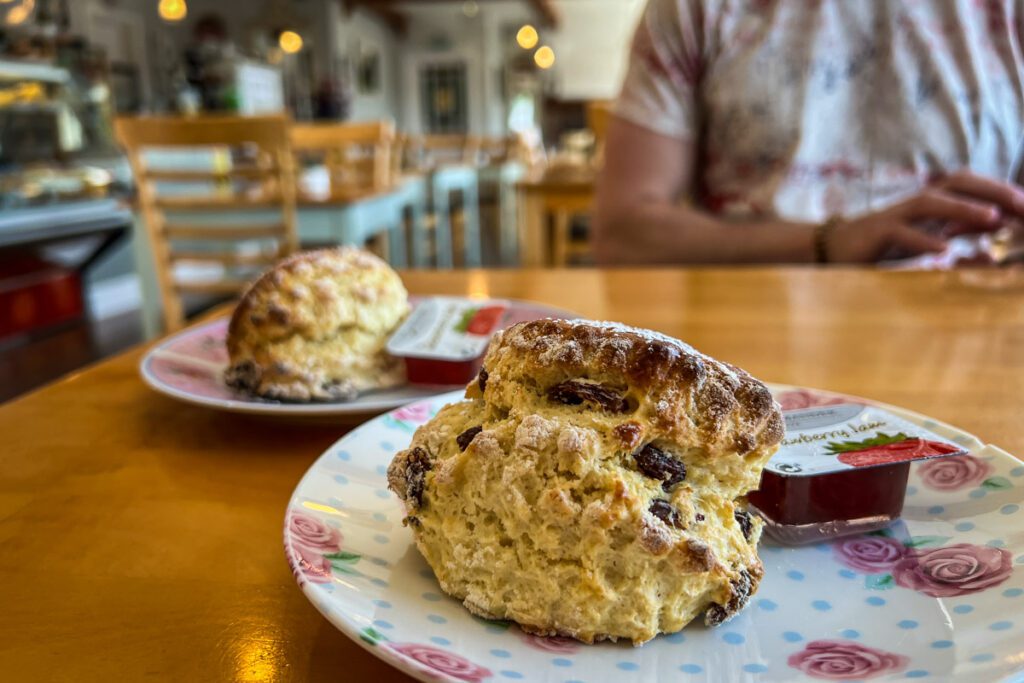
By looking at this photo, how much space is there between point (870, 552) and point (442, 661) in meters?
0.25

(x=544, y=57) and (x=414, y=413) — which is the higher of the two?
(x=544, y=57)

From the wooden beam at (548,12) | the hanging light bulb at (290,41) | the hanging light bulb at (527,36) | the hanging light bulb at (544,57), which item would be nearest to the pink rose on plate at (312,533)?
the hanging light bulb at (290,41)

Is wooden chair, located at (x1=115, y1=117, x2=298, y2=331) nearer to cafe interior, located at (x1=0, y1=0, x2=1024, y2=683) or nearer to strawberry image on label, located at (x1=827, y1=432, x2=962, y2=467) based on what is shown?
cafe interior, located at (x1=0, y1=0, x2=1024, y2=683)

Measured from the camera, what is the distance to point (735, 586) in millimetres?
329

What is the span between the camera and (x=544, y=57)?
→ 11336mm

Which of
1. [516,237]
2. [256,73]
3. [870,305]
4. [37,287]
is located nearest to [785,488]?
[870,305]

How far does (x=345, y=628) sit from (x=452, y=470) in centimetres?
9

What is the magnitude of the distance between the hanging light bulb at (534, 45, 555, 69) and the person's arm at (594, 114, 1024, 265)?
35.0ft

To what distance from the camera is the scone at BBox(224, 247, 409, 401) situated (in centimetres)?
64

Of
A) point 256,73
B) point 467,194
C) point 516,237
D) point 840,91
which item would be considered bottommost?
point 516,237

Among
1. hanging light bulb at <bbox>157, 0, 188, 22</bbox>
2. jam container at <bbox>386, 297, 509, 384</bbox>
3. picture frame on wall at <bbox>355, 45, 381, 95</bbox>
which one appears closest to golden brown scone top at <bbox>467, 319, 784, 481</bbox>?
jam container at <bbox>386, 297, 509, 384</bbox>

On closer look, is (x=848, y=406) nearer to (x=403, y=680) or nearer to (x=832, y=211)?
(x=403, y=680)

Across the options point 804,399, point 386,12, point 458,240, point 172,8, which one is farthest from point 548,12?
point 804,399

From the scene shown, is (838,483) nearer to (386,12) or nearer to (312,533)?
(312,533)
